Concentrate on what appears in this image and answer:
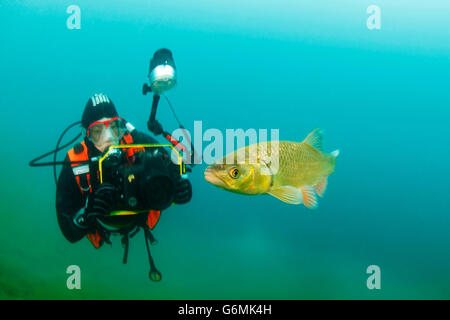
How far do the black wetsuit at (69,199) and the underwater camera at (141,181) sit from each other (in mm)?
623

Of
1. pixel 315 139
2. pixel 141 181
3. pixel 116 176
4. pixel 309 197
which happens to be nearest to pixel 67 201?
pixel 116 176

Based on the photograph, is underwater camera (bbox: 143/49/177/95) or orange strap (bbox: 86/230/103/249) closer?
orange strap (bbox: 86/230/103/249)

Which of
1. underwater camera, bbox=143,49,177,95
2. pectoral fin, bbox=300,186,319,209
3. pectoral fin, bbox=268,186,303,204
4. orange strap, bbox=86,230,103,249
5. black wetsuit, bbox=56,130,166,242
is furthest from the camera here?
underwater camera, bbox=143,49,177,95

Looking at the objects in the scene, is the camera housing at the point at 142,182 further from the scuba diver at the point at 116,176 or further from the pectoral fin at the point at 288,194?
the pectoral fin at the point at 288,194

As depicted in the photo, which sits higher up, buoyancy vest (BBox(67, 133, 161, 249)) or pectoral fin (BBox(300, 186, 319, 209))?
buoyancy vest (BBox(67, 133, 161, 249))

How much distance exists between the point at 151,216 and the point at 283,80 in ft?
126

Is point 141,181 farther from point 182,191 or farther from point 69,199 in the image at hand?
point 69,199

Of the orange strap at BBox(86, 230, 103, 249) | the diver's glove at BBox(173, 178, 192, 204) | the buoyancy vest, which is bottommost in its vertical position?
the orange strap at BBox(86, 230, 103, 249)

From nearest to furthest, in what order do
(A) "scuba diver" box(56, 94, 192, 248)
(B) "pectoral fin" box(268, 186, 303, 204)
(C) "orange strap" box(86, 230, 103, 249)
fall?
(B) "pectoral fin" box(268, 186, 303, 204) → (A) "scuba diver" box(56, 94, 192, 248) → (C) "orange strap" box(86, 230, 103, 249)

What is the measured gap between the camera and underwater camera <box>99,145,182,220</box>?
223 centimetres

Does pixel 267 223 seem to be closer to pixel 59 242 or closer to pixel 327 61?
pixel 59 242

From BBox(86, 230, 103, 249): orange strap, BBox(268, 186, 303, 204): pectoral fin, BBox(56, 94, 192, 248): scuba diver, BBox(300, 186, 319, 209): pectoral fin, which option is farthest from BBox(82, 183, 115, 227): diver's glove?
BBox(300, 186, 319, 209): pectoral fin

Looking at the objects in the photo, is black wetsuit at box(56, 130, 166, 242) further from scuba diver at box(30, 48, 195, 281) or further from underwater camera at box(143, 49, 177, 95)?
underwater camera at box(143, 49, 177, 95)

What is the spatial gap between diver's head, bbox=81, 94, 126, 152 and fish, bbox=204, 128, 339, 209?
1625 mm
